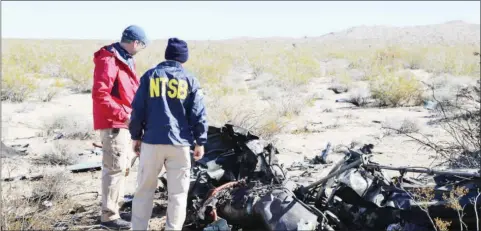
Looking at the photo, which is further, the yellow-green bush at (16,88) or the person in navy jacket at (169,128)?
the yellow-green bush at (16,88)

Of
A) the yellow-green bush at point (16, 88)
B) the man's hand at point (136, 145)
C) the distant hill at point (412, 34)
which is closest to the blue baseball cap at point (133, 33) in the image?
the man's hand at point (136, 145)

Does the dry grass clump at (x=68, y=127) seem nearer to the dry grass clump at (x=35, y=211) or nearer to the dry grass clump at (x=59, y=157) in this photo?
the dry grass clump at (x=59, y=157)

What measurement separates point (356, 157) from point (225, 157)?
1.51 meters

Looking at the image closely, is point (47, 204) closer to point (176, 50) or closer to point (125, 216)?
point (125, 216)

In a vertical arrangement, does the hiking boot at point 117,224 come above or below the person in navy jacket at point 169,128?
below

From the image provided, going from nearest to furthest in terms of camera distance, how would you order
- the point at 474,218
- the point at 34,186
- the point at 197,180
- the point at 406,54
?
the point at 474,218 < the point at 197,180 < the point at 34,186 < the point at 406,54

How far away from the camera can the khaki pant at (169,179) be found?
495cm

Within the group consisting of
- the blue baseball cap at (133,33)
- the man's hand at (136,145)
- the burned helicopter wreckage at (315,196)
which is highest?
the blue baseball cap at (133,33)

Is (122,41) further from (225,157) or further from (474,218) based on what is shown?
(474,218)

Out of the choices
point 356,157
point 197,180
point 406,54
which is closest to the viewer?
point 356,157

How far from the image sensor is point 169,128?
15.9 ft

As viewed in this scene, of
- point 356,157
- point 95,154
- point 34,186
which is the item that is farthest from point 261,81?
point 356,157

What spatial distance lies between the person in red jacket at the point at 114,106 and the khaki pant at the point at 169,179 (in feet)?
2.42

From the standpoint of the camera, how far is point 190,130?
5.00m
